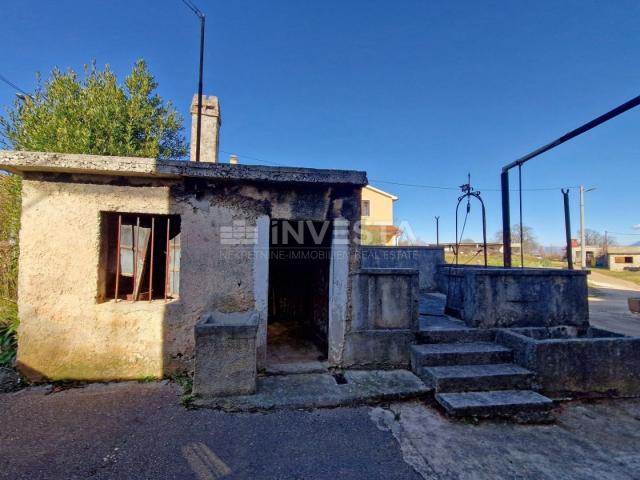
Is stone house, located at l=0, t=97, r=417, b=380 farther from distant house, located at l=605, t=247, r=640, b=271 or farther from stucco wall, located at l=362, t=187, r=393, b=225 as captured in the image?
distant house, located at l=605, t=247, r=640, b=271

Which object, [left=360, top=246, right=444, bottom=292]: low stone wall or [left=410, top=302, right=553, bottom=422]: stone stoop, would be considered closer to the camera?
[left=410, top=302, right=553, bottom=422]: stone stoop

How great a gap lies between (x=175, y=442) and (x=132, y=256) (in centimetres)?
260

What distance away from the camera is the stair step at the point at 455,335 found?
393 cm

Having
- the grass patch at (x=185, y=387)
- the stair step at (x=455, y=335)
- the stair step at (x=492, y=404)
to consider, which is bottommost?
the grass patch at (x=185, y=387)

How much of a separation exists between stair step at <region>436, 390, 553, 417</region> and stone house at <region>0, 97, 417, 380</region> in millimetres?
1154

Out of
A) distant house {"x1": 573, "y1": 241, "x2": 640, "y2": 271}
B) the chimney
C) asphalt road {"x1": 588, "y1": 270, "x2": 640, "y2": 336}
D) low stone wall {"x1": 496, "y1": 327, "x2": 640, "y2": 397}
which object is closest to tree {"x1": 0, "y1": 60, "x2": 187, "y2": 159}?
the chimney

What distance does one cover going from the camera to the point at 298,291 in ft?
22.4

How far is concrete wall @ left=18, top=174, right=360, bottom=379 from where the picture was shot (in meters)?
3.46

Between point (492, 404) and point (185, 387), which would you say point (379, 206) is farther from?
point (185, 387)

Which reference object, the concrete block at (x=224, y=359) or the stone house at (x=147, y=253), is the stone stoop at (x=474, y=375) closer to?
the stone house at (x=147, y=253)

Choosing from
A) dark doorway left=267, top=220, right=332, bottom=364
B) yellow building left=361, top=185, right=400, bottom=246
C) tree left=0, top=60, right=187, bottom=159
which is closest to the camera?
dark doorway left=267, top=220, right=332, bottom=364

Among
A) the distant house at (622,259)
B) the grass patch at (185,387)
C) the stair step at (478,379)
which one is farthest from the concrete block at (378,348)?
the distant house at (622,259)

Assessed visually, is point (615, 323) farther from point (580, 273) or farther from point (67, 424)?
point (67, 424)

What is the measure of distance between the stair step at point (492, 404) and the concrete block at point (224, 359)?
226 cm
